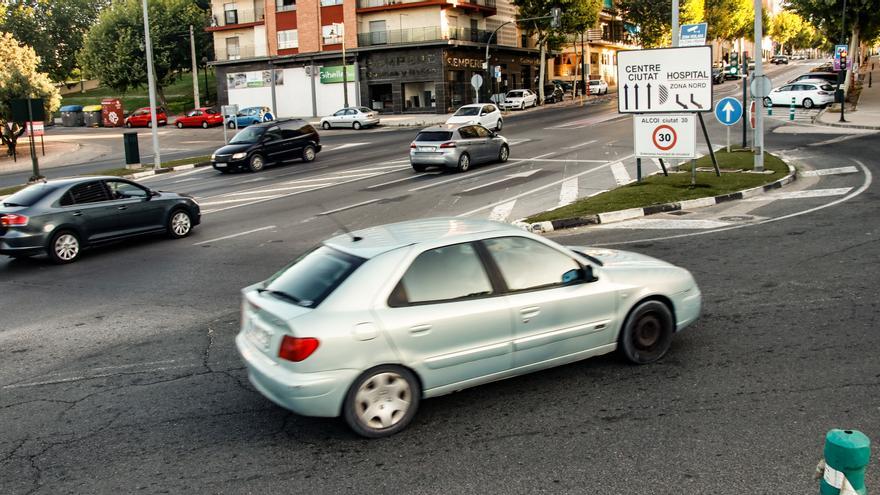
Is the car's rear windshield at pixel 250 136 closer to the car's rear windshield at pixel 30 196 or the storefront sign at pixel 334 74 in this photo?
the car's rear windshield at pixel 30 196

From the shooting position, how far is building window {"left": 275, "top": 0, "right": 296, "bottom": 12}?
64.2 metres

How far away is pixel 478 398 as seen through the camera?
6.43 metres

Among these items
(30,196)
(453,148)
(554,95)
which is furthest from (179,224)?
(554,95)

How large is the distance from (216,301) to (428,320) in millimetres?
5308

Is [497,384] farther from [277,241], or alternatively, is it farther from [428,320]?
[277,241]

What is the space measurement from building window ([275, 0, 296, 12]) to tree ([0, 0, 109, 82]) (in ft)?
152

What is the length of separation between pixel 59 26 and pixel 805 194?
356 ft

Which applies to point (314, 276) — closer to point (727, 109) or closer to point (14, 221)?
point (14, 221)

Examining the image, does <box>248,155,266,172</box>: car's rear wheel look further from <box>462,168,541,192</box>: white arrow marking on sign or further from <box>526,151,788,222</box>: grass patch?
<box>526,151,788,222</box>: grass patch

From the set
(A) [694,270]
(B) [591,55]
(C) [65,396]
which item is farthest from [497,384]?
(B) [591,55]

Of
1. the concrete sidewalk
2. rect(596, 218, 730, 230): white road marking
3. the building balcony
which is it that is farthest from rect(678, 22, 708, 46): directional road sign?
the building balcony

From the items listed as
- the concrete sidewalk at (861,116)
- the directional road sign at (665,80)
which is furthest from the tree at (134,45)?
the directional road sign at (665,80)

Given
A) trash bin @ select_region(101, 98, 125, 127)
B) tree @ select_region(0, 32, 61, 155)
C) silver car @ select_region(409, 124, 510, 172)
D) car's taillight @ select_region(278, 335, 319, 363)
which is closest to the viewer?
car's taillight @ select_region(278, 335, 319, 363)

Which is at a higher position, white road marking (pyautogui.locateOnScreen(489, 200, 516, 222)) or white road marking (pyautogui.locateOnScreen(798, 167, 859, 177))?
white road marking (pyautogui.locateOnScreen(798, 167, 859, 177))
